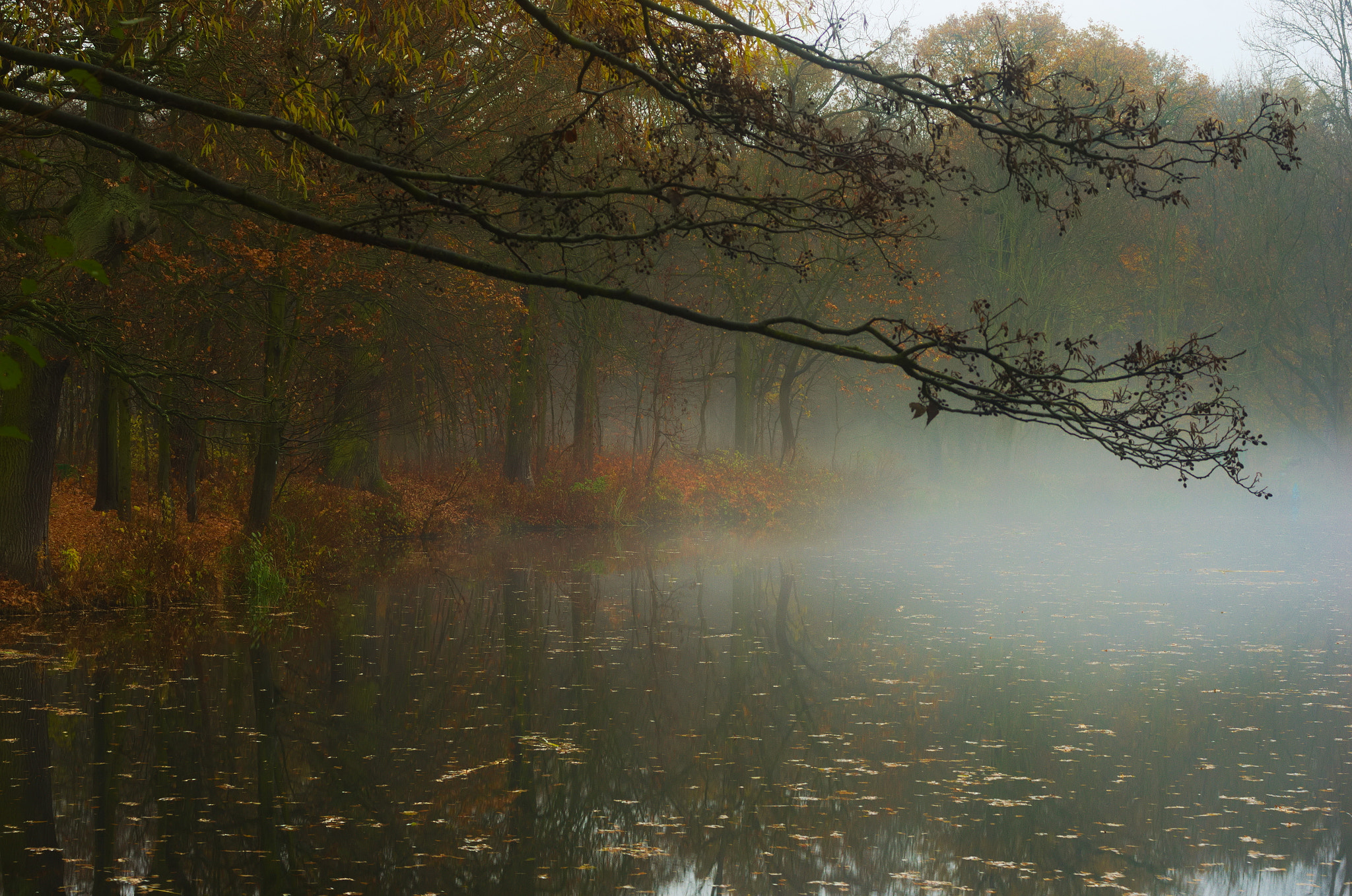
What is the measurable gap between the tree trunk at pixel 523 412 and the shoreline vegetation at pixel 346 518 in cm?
34

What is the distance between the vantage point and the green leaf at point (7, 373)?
2.47m

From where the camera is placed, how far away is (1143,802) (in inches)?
260

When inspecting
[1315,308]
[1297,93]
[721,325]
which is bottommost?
[721,325]

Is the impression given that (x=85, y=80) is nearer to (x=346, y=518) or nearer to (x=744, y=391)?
(x=346, y=518)

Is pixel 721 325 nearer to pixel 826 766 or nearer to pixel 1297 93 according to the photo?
pixel 826 766

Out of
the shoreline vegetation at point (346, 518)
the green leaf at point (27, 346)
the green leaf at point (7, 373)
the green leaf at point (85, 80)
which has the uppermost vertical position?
the green leaf at point (85, 80)

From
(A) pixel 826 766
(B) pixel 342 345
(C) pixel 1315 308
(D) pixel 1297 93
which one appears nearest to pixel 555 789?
(A) pixel 826 766

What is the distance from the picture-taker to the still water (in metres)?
5.54

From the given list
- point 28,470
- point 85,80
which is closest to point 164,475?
point 28,470

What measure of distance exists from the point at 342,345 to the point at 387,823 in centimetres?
1116

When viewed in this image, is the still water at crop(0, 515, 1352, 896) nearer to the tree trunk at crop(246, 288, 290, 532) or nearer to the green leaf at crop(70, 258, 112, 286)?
the tree trunk at crop(246, 288, 290, 532)

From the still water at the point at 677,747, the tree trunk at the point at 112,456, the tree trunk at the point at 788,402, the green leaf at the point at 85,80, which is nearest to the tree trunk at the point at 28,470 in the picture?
the still water at the point at 677,747

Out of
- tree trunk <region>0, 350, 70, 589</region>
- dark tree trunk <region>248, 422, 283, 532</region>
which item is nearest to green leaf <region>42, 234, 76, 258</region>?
tree trunk <region>0, 350, 70, 589</region>

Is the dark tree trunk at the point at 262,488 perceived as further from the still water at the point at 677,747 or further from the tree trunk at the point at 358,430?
the still water at the point at 677,747
